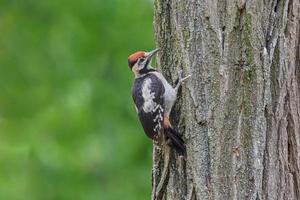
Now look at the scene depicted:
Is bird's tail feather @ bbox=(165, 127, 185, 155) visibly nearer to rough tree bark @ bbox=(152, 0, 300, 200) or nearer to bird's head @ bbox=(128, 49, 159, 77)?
rough tree bark @ bbox=(152, 0, 300, 200)

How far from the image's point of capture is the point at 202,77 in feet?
15.4

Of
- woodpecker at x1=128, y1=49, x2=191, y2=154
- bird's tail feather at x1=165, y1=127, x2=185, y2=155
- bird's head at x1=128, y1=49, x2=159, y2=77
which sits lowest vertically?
bird's tail feather at x1=165, y1=127, x2=185, y2=155

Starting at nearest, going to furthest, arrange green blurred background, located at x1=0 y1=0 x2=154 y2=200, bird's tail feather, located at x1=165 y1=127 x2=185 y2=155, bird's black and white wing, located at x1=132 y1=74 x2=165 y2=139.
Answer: bird's tail feather, located at x1=165 y1=127 x2=185 y2=155 → bird's black and white wing, located at x1=132 y1=74 x2=165 y2=139 → green blurred background, located at x1=0 y1=0 x2=154 y2=200

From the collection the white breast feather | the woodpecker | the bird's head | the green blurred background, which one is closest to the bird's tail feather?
the woodpecker

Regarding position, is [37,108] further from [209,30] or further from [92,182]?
[209,30]

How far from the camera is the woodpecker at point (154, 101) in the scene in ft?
15.7

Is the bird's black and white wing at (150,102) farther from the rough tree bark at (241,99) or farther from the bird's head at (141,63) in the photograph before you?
the rough tree bark at (241,99)

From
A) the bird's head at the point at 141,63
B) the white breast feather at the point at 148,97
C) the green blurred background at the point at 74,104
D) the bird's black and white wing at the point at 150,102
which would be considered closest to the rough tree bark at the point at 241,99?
the bird's black and white wing at the point at 150,102

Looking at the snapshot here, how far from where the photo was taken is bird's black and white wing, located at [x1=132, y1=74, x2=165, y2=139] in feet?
16.3

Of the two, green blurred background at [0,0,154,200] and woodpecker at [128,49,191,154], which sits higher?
green blurred background at [0,0,154,200]

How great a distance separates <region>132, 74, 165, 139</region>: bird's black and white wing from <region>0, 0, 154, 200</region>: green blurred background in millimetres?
2427

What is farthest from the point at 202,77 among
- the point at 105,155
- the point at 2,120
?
the point at 2,120

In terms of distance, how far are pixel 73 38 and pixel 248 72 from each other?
3.65 meters

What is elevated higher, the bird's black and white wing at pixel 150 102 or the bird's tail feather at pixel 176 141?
the bird's black and white wing at pixel 150 102
